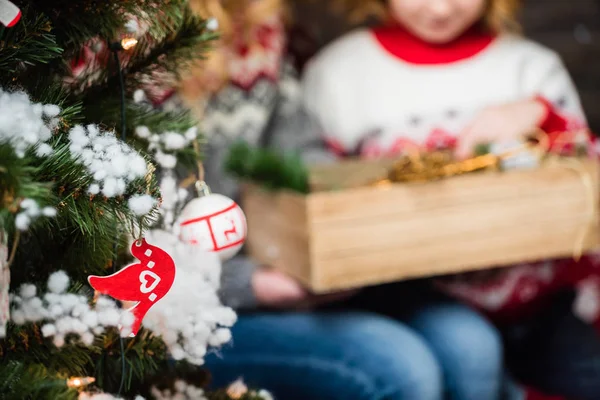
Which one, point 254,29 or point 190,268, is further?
point 254,29

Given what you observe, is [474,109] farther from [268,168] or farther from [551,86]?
[268,168]

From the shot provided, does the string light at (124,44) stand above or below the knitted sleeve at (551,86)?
above

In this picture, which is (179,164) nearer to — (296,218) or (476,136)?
(296,218)

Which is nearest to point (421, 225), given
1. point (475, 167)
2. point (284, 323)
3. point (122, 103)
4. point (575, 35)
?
point (475, 167)

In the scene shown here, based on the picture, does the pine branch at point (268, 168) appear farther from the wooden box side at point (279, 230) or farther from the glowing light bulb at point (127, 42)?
the glowing light bulb at point (127, 42)

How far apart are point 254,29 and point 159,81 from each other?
0.60m

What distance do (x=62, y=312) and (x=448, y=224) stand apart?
57cm

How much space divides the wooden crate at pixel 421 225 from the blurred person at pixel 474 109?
149mm

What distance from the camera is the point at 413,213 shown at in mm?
956

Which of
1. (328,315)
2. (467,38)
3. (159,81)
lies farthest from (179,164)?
(467,38)

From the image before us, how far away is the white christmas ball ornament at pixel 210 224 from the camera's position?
607 millimetres

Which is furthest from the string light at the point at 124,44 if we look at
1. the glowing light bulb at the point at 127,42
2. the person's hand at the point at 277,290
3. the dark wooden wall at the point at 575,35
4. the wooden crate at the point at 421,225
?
the dark wooden wall at the point at 575,35

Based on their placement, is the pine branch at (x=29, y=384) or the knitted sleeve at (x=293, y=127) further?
the knitted sleeve at (x=293, y=127)

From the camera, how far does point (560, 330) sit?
4.15 feet
